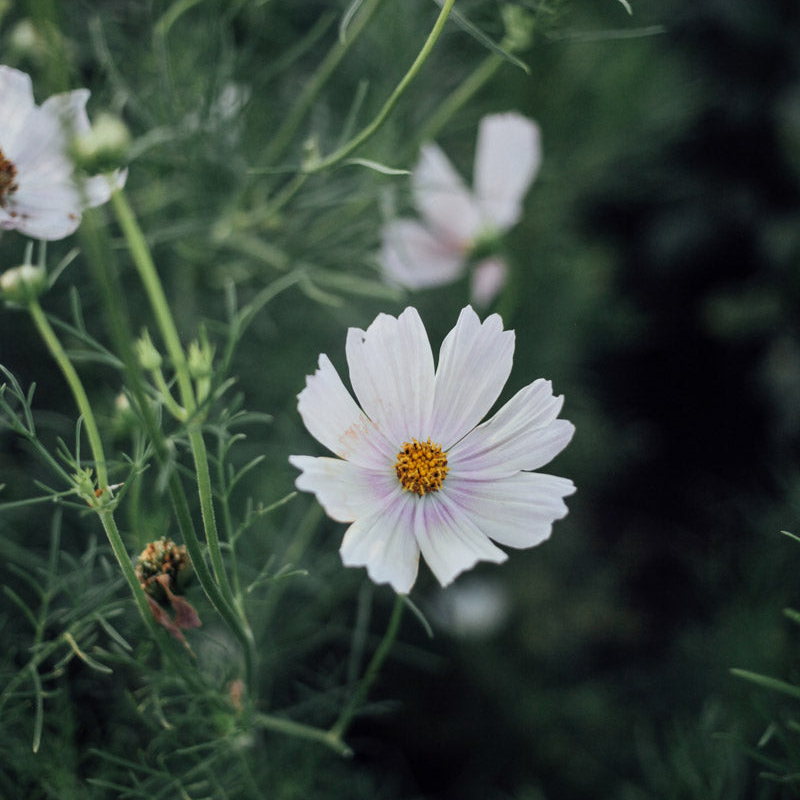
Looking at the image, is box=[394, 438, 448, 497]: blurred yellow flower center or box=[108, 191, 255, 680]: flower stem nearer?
box=[108, 191, 255, 680]: flower stem

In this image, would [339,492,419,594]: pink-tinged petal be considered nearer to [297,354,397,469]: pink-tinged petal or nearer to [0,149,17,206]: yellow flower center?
[297,354,397,469]: pink-tinged petal

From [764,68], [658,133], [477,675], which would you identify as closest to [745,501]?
[477,675]

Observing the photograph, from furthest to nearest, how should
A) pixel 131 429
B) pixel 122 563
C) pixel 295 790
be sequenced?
1. pixel 295 790
2. pixel 131 429
3. pixel 122 563

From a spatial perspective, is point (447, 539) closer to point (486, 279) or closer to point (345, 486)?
point (345, 486)

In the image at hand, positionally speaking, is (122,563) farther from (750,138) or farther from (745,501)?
(750,138)

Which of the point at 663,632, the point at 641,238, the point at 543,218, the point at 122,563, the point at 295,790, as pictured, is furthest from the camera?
the point at 641,238

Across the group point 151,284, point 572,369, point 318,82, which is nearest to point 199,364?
point 151,284

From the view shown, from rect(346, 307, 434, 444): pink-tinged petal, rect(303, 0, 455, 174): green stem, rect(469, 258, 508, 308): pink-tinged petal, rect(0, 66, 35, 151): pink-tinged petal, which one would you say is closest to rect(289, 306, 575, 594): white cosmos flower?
rect(346, 307, 434, 444): pink-tinged petal
